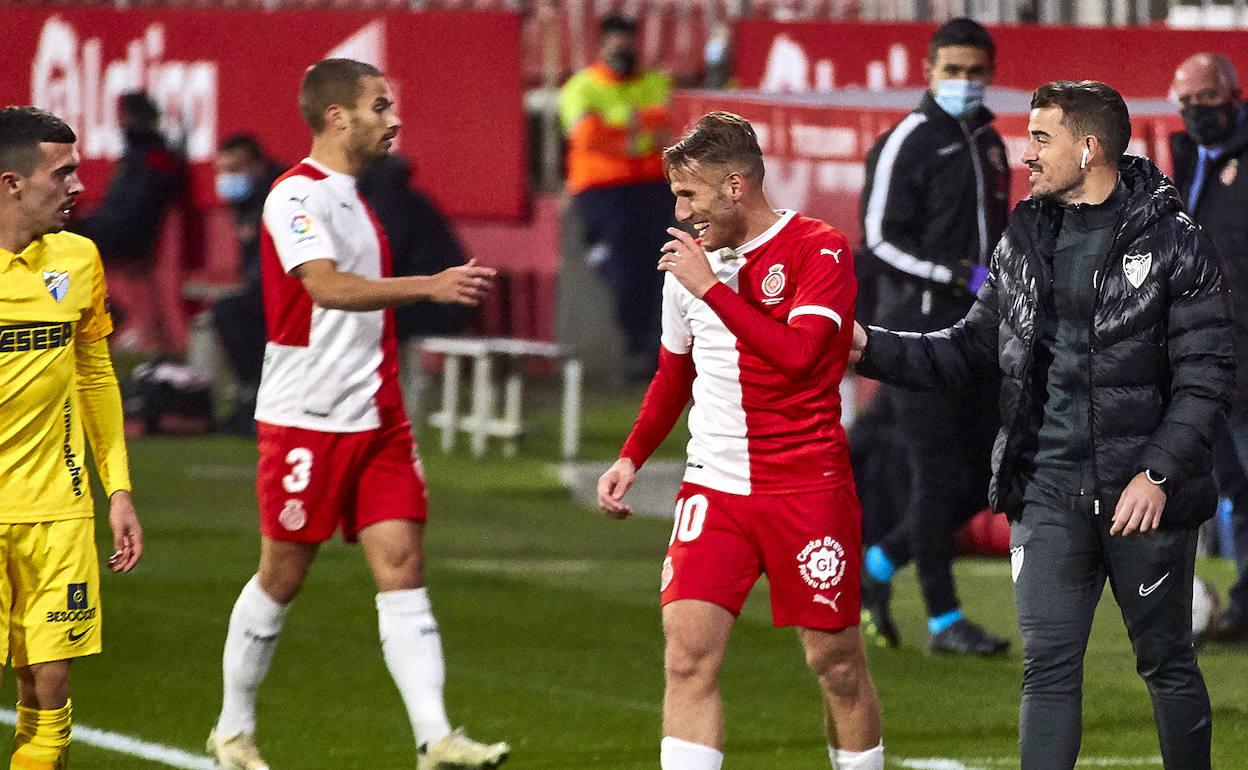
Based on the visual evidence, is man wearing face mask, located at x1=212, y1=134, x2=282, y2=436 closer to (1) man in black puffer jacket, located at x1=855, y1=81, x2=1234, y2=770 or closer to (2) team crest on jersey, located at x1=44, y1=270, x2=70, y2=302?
(2) team crest on jersey, located at x1=44, y1=270, x2=70, y2=302

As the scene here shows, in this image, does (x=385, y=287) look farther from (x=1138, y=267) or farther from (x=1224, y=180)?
(x=1224, y=180)

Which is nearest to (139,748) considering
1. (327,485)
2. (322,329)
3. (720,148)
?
(327,485)

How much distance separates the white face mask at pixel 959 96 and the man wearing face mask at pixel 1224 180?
2.93 feet

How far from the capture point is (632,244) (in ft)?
59.7

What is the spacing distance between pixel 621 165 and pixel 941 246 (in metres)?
9.16

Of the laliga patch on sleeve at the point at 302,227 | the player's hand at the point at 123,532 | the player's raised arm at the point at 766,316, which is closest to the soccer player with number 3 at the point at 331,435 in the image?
the laliga patch on sleeve at the point at 302,227

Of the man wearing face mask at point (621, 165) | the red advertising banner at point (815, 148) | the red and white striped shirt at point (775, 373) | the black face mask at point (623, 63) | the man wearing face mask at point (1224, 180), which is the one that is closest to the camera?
the red and white striped shirt at point (775, 373)

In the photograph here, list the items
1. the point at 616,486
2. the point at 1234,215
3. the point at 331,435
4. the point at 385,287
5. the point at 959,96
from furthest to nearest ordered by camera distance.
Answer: the point at 1234,215 → the point at 959,96 → the point at 331,435 → the point at 385,287 → the point at 616,486

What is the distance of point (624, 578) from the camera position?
37.3 ft

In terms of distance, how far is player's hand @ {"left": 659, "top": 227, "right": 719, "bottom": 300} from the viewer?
18.7ft

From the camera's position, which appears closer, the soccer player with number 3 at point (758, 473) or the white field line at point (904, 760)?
the soccer player with number 3 at point (758, 473)

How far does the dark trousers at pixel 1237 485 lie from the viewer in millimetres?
9586

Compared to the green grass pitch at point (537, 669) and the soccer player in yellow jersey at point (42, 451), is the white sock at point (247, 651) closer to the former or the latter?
the green grass pitch at point (537, 669)

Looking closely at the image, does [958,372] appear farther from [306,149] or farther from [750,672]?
[306,149]
